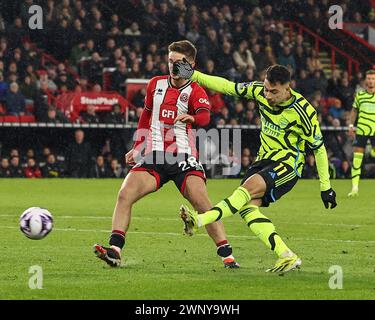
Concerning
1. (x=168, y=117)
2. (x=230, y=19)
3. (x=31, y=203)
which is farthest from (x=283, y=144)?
(x=230, y=19)

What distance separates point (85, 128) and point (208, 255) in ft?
50.4

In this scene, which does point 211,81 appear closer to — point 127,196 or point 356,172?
point 127,196

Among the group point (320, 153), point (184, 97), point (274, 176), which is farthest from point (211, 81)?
point (320, 153)

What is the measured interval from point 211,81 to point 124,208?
1.51 meters

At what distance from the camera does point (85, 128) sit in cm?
2694

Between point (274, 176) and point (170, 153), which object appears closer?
point (274, 176)

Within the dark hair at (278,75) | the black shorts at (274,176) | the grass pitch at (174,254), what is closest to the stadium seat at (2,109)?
the grass pitch at (174,254)

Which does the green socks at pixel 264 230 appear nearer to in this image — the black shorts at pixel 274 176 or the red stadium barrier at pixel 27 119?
the black shorts at pixel 274 176

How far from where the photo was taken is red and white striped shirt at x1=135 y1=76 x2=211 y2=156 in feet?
36.2

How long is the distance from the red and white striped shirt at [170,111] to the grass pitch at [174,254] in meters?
1.21

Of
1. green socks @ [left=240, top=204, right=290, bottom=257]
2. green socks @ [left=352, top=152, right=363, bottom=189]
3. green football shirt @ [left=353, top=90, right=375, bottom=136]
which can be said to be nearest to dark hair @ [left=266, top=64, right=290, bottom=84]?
green socks @ [left=240, top=204, right=290, bottom=257]

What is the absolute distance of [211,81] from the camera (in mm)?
10680
